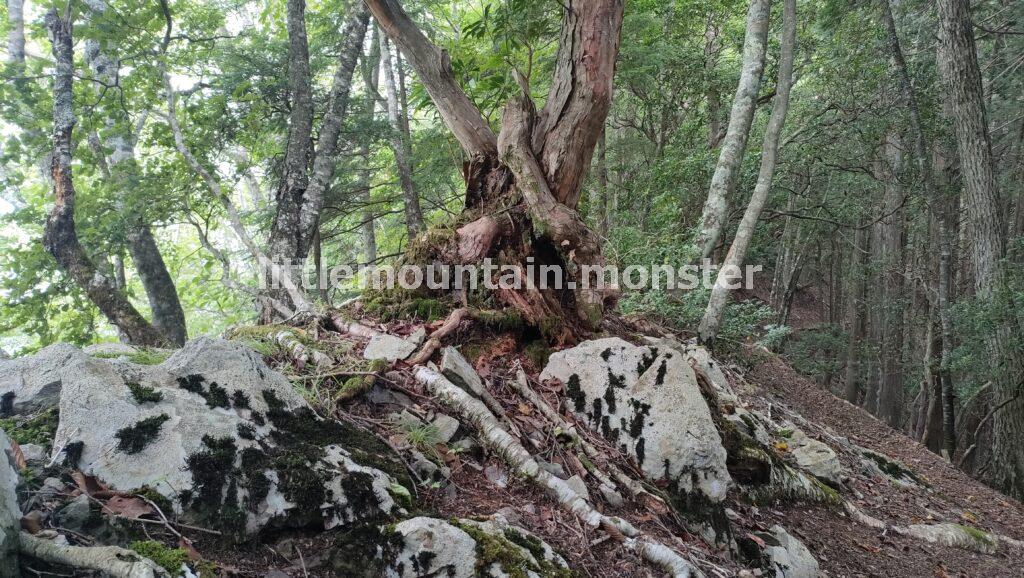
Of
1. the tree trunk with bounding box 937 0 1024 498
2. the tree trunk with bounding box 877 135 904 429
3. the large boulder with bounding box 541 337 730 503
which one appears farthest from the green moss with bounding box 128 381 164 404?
the tree trunk with bounding box 877 135 904 429

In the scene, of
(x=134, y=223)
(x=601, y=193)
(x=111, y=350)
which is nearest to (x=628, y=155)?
(x=601, y=193)

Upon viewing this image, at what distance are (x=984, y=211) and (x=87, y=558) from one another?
32.6ft

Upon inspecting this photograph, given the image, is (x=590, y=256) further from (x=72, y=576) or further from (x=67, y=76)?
(x=67, y=76)

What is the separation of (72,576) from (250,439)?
32.0 inches

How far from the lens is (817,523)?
3877mm

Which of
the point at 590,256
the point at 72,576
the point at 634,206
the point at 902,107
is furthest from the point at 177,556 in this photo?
the point at 902,107

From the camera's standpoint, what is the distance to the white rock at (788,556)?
3020 millimetres

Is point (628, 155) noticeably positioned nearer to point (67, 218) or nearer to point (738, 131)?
point (738, 131)

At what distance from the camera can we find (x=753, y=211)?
6750mm

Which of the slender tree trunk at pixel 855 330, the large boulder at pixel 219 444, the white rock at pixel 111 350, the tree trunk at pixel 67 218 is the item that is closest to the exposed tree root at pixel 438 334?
the large boulder at pixel 219 444

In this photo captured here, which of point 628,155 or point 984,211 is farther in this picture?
point 628,155

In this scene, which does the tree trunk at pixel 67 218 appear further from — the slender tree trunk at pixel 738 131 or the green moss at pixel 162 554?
the slender tree trunk at pixel 738 131

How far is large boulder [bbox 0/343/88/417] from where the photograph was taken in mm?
2139

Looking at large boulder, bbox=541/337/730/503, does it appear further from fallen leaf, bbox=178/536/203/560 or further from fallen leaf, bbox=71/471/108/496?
fallen leaf, bbox=71/471/108/496
